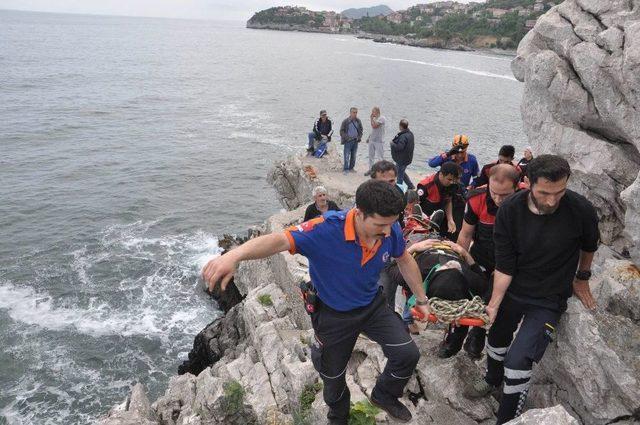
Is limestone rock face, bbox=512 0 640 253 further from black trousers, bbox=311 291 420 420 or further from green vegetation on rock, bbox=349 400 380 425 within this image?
green vegetation on rock, bbox=349 400 380 425

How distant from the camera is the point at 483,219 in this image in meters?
6.21

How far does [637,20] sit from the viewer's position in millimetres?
7992

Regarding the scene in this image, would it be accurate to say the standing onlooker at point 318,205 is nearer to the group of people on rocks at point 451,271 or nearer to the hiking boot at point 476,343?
the group of people on rocks at point 451,271

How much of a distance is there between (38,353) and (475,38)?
16992cm

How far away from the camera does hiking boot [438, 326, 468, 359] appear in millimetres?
6277

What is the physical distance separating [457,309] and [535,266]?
95cm

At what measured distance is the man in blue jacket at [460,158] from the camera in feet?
33.9

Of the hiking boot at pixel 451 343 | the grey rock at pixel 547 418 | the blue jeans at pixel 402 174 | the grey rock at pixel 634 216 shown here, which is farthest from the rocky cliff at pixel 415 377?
the blue jeans at pixel 402 174

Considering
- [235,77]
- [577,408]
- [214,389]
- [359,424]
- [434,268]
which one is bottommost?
[235,77]

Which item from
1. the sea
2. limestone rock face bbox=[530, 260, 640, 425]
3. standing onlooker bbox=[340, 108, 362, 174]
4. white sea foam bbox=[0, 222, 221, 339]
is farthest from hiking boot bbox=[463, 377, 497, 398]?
standing onlooker bbox=[340, 108, 362, 174]

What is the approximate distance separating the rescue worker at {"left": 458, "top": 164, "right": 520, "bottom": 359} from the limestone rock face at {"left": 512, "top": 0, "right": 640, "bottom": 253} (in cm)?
229

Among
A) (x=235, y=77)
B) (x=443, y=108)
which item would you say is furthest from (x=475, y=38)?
(x=443, y=108)

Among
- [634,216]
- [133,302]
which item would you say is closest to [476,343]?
[634,216]

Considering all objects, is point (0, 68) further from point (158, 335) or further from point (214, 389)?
point (214, 389)
